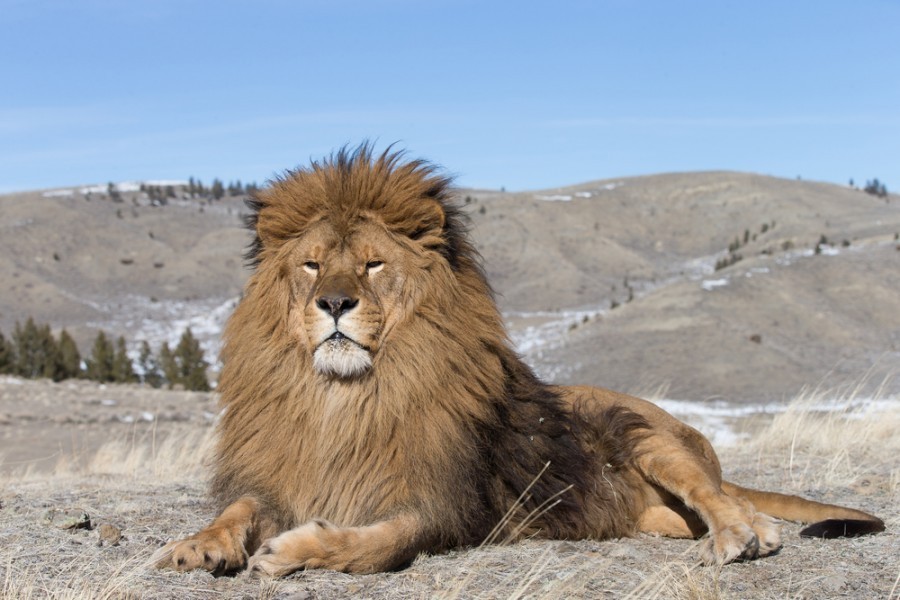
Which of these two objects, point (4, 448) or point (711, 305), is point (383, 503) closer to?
point (4, 448)

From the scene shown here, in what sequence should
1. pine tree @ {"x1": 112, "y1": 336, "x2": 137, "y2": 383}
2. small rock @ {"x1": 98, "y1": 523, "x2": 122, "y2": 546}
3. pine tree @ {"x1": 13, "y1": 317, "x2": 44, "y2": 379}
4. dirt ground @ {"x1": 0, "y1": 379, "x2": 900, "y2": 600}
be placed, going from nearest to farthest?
1. dirt ground @ {"x1": 0, "y1": 379, "x2": 900, "y2": 600}
2. small rock @ {"x1": 98, "y1": 523, "x2": 122, "y2": 546}
3. pine tree @ {"x1": 112, "y1": 336, "x2": 137, "y2": 383}
4. pine tree @ {"x1": 13, "y1": 317, "x2": 44, "y2": 379}

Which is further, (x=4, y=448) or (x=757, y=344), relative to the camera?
(x=757, y=344)

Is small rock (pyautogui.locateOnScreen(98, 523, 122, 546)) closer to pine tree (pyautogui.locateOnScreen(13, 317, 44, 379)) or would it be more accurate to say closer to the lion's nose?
the lion's nose

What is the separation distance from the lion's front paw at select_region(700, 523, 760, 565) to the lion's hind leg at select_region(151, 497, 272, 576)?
7.46ft

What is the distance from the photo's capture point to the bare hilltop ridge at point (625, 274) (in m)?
31.2

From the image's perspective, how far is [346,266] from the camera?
4.91 metres

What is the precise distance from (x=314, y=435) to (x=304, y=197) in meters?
1.26

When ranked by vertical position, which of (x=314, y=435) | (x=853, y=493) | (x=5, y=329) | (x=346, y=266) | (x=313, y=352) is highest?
(x=346, y=266)

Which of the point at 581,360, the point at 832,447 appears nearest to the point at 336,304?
the point at 832,447

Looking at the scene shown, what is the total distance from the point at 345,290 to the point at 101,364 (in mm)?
34110

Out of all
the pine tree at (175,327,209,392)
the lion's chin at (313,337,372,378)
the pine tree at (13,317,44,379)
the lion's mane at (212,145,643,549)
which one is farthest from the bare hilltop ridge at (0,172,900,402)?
the lion's chin at (313,337,372,378)

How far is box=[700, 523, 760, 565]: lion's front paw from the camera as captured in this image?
4.90m

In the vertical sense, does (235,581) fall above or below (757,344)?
above

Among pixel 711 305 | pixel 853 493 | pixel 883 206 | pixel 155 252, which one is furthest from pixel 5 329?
pixel 883 206
